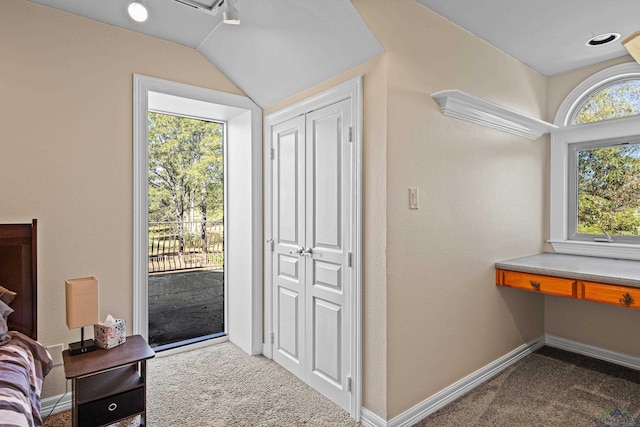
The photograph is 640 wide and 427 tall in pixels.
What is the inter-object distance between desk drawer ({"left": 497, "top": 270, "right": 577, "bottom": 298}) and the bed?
2.88 m

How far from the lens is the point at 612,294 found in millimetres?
2227

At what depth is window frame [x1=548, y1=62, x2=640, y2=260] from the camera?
288 centimetres

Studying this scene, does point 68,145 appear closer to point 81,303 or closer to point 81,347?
point 81,303

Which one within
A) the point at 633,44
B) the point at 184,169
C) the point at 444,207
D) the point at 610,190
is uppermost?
the point at 633,44

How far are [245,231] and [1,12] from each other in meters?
2.06

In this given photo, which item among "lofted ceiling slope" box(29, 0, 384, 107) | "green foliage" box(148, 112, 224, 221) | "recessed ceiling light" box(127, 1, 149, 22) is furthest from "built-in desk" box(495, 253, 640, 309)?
"green foliage" box(148, 112, 224, 221)

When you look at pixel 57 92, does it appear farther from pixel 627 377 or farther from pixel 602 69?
pixel 627 377

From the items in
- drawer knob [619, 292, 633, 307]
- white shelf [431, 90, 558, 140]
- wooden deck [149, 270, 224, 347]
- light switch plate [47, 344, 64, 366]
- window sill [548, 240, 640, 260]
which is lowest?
wooden deck [149, 270, 224, 347]

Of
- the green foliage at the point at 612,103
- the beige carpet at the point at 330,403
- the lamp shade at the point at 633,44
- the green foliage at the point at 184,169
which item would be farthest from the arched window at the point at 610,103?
the green foliage at the point at 184,169

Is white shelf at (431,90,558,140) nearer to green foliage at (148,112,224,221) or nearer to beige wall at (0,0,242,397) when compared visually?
beige wall at (0,0,242,397)

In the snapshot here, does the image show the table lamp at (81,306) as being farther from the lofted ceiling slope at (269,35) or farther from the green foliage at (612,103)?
the green foliage at (612,103)

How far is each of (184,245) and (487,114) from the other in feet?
16.9

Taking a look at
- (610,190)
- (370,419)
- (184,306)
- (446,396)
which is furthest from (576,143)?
(184,306)

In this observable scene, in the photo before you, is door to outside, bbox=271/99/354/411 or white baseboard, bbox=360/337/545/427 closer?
white baseboard, bbox=360/337/545/427
